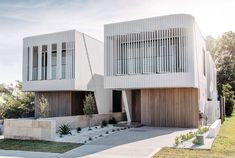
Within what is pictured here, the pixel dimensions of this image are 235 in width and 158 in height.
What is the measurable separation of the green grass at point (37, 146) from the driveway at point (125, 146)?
69 cm

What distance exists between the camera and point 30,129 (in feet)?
50.0

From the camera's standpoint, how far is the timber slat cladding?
64.1 ft

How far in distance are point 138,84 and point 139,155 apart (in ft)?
29.6

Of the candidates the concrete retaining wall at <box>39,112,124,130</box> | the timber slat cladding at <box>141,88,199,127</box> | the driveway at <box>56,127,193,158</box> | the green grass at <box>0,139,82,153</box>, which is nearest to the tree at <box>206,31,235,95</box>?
the concrete retaining wall at <box>39,112,124,130</box>

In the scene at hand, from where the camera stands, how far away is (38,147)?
13.2 meters

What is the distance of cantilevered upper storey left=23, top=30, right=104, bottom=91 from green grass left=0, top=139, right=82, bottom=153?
8.03 m

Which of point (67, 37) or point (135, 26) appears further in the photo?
point (67, 37)

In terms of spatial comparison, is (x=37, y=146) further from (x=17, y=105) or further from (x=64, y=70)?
(x=17, y=105)

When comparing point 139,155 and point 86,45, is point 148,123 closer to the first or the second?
point 86,45

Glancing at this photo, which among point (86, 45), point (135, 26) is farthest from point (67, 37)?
point (135, 26)

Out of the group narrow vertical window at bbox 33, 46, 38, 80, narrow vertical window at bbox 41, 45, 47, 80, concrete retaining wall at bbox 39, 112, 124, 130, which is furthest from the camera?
narrow vertical window at bbox 33, 46, 38, 80

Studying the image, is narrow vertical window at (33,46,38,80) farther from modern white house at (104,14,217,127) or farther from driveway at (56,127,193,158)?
driveway at (56,127,193,158)

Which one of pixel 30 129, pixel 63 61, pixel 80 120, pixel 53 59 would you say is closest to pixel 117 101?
pixel 63 61

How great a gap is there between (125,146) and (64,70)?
1165 centimetres
